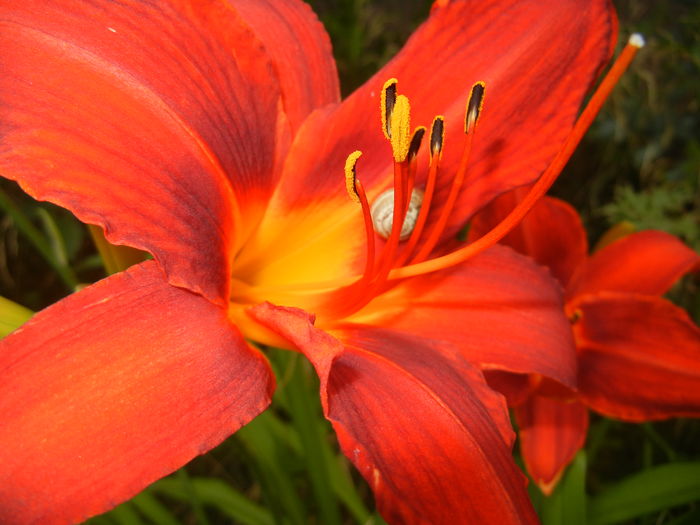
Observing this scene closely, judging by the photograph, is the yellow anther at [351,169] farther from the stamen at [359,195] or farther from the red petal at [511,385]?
the red petal at [511,385]

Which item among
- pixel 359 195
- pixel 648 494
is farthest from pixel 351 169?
pixel 648 494

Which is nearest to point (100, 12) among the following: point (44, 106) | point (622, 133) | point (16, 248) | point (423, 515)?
point (44, 106)

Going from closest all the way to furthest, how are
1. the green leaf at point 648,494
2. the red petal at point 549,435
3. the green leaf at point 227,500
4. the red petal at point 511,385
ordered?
the red petal at point 511,385
the red petal at point 549,435
the green leaf at point 648,494
the green leaf at point 227,500

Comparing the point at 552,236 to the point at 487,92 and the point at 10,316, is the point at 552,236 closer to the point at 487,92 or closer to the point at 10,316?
the point at 487,92

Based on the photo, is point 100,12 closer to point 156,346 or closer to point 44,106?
point 44,106

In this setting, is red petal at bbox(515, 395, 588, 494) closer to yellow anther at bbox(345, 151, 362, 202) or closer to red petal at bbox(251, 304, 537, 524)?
red petal at bbox(251, 304, 537, 524)

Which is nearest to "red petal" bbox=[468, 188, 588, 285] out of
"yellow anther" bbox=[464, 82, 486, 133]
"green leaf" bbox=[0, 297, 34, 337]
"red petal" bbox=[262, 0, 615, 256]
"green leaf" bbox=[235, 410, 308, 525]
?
"red petal" bbox=[262, 0, 615, 256]

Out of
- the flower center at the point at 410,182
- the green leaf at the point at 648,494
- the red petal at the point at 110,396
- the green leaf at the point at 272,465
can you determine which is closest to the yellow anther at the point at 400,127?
the flower center at the point at 410,182
